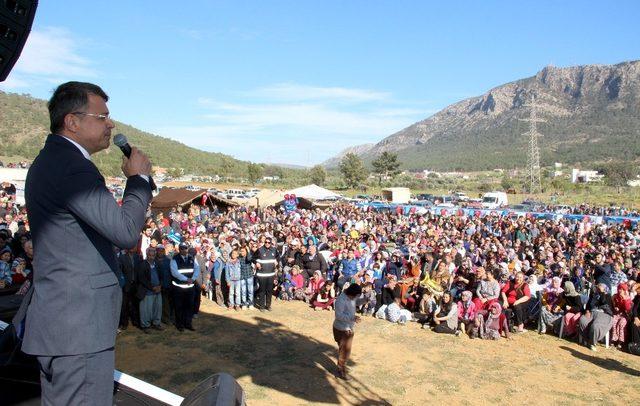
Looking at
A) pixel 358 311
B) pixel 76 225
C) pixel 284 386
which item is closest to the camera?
pixel 76 225

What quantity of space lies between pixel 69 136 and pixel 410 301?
9651mm

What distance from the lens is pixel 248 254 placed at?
33.7 feet

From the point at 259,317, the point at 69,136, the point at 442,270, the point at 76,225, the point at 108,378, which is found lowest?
the point at 259,317

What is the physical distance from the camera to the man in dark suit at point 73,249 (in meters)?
1.36

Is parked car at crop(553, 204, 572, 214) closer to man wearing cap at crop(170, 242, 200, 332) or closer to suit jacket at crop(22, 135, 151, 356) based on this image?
man wearing cap at crop(170, 242, 200, 332)

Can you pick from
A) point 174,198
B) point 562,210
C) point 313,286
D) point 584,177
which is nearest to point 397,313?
point 313,286

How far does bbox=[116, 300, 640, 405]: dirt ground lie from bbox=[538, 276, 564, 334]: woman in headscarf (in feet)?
1.10

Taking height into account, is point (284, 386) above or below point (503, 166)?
below

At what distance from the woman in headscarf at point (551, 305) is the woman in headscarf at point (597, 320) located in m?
0.58

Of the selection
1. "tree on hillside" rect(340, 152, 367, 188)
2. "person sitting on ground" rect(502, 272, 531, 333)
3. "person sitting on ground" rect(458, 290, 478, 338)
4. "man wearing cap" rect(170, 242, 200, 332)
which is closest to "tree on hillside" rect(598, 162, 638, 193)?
"tree on hillside" rect(340, 152, 367, 188)

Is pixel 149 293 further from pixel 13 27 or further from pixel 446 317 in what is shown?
pixel 13 27

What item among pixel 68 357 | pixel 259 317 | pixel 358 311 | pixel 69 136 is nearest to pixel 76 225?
pixel 69 136

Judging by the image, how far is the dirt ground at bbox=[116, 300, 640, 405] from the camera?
6.34 meters

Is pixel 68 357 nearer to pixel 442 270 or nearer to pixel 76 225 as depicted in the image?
pixel 76 225
